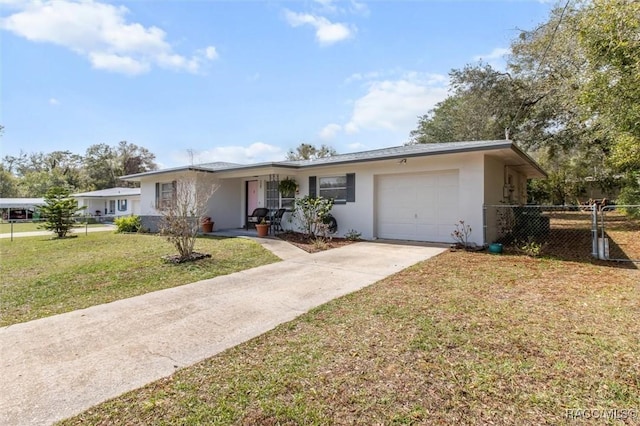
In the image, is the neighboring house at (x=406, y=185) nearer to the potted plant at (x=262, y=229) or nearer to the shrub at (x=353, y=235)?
the shrub at (x=353, y=235)

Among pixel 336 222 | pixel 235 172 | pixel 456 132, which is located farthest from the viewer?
pixel 456 132

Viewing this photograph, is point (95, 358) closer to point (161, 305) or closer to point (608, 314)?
point (161, 305)

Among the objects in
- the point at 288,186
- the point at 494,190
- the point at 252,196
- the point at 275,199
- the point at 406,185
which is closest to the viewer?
the point at 494,190

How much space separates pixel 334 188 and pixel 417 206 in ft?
9.60

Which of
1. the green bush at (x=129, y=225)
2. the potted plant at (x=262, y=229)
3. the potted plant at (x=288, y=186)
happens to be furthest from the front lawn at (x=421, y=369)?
the green bush at (x=129, y=225)

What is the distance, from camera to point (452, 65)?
18516mm

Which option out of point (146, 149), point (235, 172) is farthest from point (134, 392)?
point (146, 149)

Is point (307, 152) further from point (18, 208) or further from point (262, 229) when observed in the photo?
point (18, 208)

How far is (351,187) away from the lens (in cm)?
1110

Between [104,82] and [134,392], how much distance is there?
40.4 ft

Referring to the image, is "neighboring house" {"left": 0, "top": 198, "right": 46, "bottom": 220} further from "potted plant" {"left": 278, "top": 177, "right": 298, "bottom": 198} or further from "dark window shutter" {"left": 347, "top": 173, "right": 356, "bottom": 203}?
"dark window shutter" {"left": 347, "top": 173, "right": 356, "bottom": 203}

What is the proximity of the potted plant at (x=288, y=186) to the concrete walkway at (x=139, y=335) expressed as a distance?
6.09 meters

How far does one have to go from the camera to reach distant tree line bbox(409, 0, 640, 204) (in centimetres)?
724

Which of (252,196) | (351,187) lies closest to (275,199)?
(252,196)
